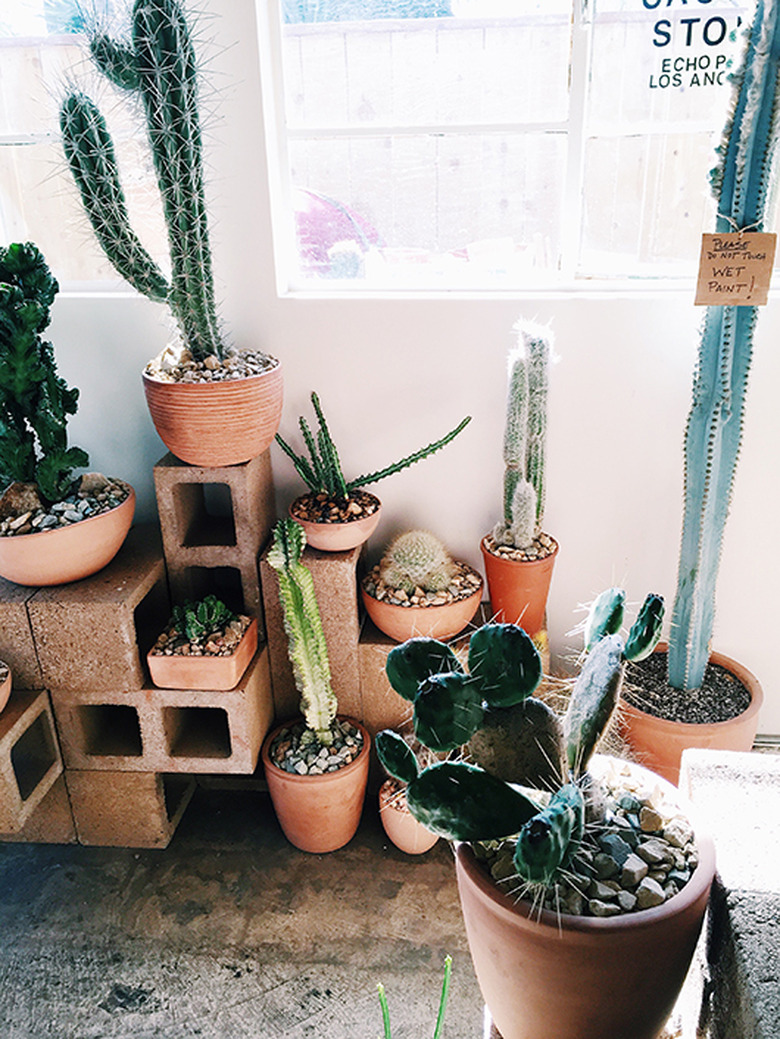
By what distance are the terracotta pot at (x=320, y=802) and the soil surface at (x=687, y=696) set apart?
67cm

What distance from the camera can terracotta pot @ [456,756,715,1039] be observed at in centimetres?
91

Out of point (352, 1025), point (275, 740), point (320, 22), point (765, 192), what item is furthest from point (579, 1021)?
point (320, 22)

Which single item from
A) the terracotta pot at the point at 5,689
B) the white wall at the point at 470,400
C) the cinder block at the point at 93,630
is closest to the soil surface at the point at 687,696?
the white wall at the point at 470,400

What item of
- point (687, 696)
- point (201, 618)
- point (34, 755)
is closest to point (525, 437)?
point (687, 696)

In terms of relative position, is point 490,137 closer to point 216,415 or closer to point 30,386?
point 216,415

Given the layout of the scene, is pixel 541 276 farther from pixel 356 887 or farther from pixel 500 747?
pixel 356 887

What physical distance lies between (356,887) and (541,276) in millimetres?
1498

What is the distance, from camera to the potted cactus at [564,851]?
894mm

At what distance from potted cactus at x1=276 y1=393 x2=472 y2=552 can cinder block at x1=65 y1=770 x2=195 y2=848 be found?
70 centimetres

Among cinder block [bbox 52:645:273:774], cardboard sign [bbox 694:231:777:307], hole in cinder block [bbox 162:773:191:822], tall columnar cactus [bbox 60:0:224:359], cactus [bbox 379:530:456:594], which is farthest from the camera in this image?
hole in cinder block [bbox 162:773:191:822]

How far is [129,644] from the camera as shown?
177cm

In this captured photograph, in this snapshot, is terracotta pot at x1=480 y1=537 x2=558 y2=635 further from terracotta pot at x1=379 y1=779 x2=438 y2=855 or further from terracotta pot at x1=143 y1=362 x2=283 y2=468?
terracotta pot at x1=143 y1=362 x2=283 y2=468

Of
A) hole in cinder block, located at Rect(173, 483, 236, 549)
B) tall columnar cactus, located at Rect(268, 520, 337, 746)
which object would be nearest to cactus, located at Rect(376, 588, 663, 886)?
tall columnar cactus, located at Rect(268, 520, 337, 746)

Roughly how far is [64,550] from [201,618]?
0.33 m
